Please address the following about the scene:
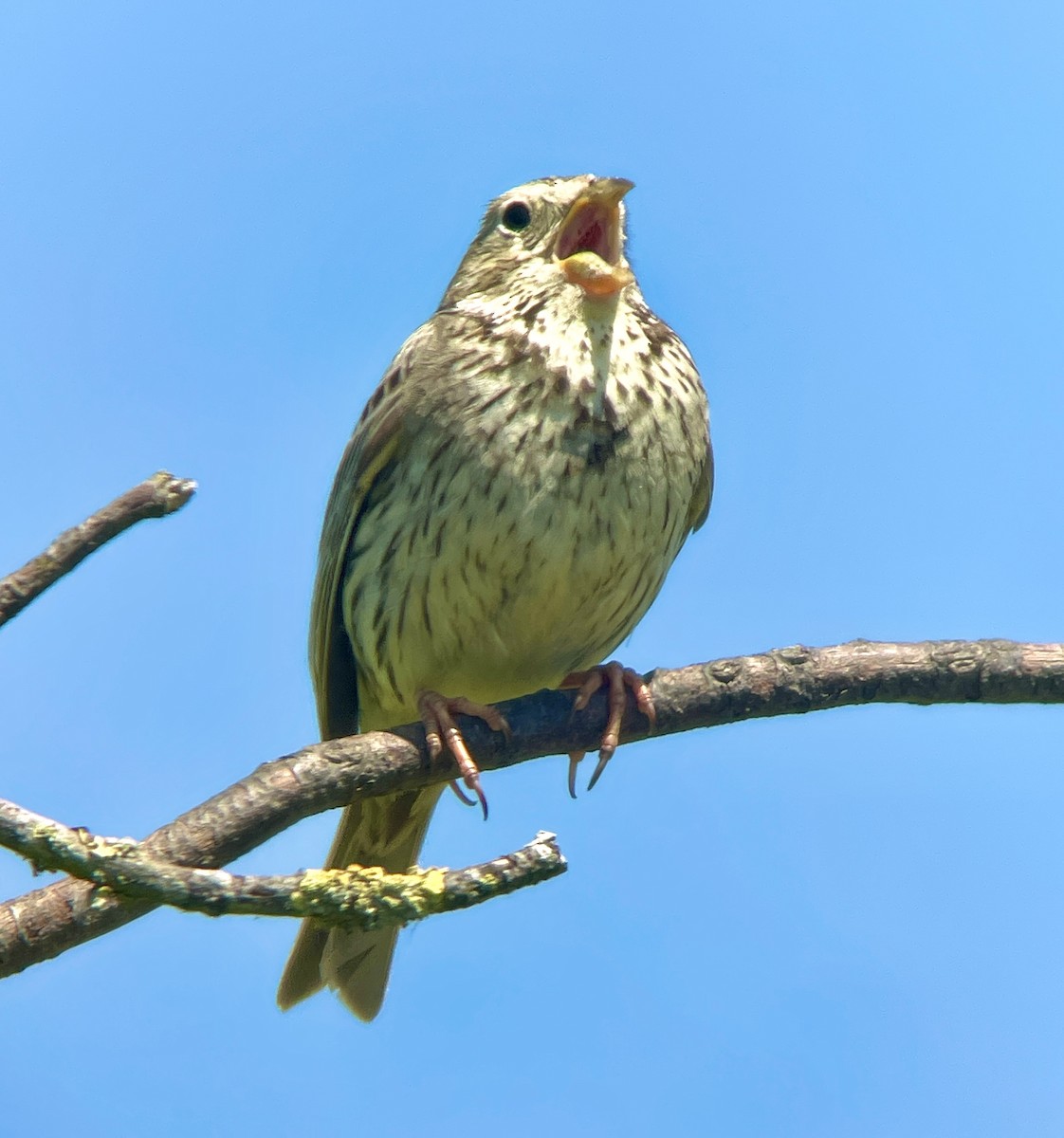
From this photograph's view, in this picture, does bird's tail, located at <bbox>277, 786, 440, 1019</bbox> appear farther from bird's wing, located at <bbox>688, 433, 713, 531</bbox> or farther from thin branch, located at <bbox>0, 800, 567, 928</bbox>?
thin branch, located at <bbox>0, 800, 567, 928</bbox>

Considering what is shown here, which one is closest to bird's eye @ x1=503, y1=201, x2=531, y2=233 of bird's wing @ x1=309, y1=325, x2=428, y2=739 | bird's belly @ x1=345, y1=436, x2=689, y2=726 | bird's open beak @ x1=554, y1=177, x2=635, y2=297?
bird's open beak @ x1=554, y1=177, x2=635, y2=297

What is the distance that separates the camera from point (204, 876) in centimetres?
310

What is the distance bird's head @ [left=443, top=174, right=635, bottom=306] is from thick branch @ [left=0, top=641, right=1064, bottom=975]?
1488mm

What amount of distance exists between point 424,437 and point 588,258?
856 mm

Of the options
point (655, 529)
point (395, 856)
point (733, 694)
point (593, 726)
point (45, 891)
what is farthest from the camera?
point (395, 856)

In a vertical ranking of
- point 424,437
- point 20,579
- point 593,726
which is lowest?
point 20,579

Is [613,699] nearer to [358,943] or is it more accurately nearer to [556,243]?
[358,943]

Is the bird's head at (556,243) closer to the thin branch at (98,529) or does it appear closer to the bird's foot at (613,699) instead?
the bird's foot at (613,699)

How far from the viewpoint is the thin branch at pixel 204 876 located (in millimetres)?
3113

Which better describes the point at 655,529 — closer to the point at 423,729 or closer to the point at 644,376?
the point at 644,376

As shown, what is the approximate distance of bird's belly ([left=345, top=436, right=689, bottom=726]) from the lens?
505 cm

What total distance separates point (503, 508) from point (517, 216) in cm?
140

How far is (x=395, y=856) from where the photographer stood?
578 cm

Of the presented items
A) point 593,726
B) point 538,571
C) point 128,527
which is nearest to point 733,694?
point 593,726
